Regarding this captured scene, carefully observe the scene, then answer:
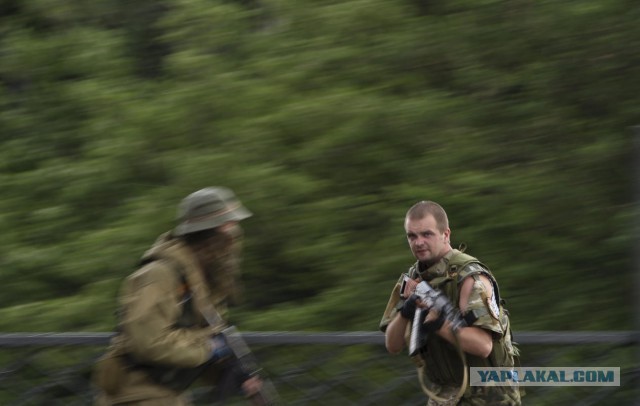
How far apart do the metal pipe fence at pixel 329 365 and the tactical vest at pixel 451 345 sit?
0.97 meters

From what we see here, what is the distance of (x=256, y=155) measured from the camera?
7109 mm

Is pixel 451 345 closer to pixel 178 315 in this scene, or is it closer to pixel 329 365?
pixel 178 315

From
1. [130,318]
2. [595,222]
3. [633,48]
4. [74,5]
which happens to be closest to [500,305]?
[130,318]

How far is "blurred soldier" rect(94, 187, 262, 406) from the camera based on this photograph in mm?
4016

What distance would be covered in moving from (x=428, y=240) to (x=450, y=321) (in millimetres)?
363

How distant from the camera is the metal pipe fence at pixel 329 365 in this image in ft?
17.6

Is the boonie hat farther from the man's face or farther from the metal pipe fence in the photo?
the metal pipe fence

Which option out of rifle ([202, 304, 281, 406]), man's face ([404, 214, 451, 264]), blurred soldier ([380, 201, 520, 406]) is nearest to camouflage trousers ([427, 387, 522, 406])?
blurred soldier ([380, 201, 520, 406])

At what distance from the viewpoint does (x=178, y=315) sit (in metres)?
4.11

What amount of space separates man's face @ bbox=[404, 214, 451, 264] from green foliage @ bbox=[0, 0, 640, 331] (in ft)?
7.77

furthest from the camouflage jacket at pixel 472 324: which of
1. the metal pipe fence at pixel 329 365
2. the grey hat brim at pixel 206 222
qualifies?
the metal pipe fence at pixel 329 365

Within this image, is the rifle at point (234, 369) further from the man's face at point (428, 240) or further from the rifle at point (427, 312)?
the man's face at point (428, 240)

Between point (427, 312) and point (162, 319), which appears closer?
point (162, 319)

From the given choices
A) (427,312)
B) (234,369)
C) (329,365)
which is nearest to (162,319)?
(234,369)
